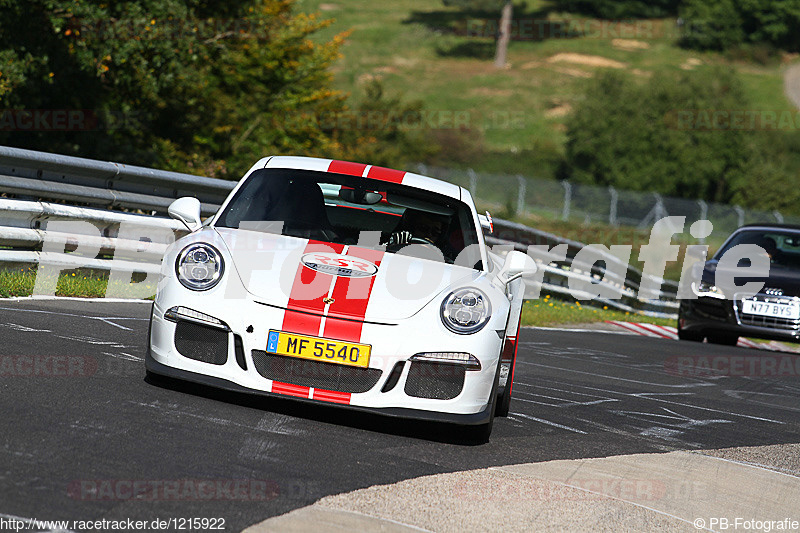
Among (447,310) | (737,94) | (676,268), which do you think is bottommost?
(676,268)

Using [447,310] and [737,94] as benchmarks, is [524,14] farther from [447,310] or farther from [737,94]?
[447,310]

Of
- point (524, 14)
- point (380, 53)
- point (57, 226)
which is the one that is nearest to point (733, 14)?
point (524, 14)

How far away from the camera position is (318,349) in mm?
5180

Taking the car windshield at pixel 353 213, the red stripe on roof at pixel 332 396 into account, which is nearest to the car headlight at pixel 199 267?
the car windshield at pixel 353 213

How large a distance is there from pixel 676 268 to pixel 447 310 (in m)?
35.1

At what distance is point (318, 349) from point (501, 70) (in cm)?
9278

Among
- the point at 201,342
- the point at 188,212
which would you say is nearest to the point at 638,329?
the point at 188,212

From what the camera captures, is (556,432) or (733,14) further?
(733,14)

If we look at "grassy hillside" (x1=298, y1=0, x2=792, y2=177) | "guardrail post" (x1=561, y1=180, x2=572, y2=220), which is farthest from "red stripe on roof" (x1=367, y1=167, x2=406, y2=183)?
"grassy hillside" (x1=298, y1=0, x2=792, y2=177)

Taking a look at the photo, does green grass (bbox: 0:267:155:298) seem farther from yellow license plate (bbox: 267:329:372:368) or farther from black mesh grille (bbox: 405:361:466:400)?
black mesh grille (bbox: 405:361:466:400)

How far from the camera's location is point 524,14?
111500 mm

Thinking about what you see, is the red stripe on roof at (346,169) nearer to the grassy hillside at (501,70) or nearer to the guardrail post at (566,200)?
the guardrail post at (566,200)

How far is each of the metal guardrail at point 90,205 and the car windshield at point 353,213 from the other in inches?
133

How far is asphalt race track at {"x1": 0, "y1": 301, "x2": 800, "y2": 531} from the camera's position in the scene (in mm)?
3887
